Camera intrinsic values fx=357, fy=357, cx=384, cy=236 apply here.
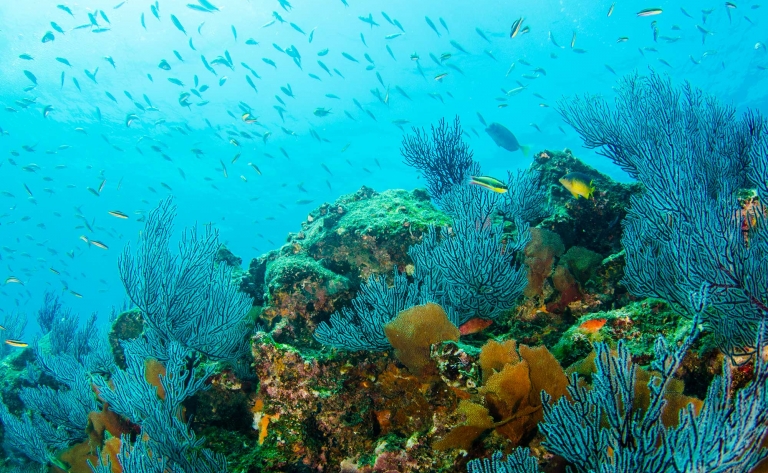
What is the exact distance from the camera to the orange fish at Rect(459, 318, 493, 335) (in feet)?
14.2

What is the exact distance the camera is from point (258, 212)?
56594 mm

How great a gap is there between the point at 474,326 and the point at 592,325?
1317 mm

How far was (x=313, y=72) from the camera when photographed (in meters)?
34.7

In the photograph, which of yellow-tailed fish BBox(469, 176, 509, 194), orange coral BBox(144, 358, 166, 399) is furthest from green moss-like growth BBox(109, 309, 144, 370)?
yellow-tailed fish BBox(469, 176, 509, 194)

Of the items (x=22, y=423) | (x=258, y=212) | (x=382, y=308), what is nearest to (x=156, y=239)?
(x=382, y=308)

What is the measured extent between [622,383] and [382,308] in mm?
2537

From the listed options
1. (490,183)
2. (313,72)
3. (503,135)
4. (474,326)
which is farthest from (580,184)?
(313,72)

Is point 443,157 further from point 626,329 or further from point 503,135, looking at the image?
point 503,135

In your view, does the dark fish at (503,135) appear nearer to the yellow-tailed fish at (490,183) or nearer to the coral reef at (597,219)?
the coral reef at (597,219)

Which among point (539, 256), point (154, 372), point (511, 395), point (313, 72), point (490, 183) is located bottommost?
point (511, 395)

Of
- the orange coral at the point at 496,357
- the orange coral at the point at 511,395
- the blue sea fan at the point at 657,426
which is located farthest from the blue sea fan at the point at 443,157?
the blue sea fan at the point at 657,426

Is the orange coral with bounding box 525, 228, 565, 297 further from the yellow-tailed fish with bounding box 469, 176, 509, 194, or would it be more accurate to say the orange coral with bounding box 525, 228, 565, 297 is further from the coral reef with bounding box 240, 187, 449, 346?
the coral reef with bounding box 240, 187, 449, 346

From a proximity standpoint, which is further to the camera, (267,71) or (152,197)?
(152,197)

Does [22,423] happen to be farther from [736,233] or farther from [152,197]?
[152,197]
